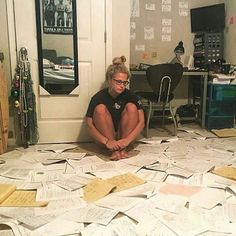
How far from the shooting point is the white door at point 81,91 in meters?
2.34

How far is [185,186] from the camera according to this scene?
1628 millimetres

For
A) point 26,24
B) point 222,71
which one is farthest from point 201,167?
point 26,24

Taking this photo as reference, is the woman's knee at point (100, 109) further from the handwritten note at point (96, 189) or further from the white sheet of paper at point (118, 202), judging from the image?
the white sheet of paper at point (118, 202)

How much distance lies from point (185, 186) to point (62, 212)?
71 cm

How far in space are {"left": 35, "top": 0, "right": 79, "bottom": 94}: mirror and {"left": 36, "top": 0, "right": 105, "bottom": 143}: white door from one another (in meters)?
0.06

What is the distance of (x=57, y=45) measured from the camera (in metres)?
2.32

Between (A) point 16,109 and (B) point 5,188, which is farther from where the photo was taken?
(A) point 16,109

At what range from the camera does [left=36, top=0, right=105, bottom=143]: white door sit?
2344mm

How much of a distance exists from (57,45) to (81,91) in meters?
0.43

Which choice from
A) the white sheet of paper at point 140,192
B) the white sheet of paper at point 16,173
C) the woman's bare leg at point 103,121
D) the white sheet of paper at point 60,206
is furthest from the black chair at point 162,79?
the white sheet of paper at point 60,206

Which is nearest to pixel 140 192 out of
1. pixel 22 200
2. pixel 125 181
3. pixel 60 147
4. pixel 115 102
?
pixel 125 181

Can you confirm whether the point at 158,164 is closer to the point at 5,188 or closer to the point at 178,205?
the point at 178,205

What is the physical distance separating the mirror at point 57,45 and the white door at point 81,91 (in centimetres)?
6

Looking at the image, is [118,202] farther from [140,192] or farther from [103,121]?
[103,121]
